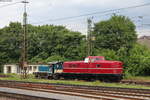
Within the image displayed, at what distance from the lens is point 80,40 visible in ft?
233

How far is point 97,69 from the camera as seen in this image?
33719 millimetres

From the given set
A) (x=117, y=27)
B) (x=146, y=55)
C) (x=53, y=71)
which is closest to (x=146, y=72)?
(x=146, y=55)

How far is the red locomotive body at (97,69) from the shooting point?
3251cm

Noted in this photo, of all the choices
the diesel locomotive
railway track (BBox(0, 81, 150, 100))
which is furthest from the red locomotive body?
railway track (BBox(0, 81, 150, 100))

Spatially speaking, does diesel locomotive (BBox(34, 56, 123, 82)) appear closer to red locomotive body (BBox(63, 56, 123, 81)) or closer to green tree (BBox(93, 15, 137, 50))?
red locomotive body (BBox(63, 56, 123, 81))

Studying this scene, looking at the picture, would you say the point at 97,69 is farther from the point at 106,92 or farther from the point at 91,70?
the point at 106,92

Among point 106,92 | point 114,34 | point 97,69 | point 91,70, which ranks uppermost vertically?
point 114,34

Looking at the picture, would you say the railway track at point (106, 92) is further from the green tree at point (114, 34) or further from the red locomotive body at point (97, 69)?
the green tree at point (114, 34)

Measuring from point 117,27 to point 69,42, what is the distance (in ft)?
39.9

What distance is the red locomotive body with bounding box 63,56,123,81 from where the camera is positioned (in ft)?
107

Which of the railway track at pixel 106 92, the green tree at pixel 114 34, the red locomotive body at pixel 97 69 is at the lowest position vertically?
the railway track at pixel 106 92

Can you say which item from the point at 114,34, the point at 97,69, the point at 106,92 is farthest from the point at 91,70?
the point at 114,34

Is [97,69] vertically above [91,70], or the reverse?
[97,69]

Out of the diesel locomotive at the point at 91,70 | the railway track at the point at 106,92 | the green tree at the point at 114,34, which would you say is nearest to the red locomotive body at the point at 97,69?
the diesel locomotive at the point at 91,70
